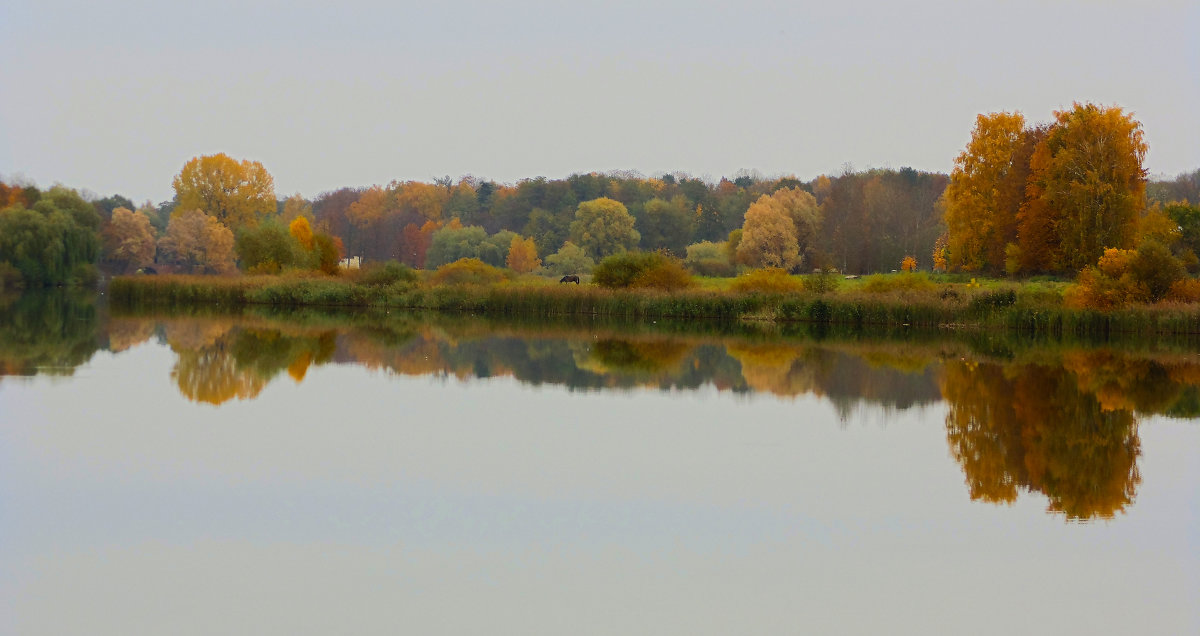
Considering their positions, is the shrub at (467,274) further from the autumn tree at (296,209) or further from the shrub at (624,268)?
the autumn tree at (296,209)

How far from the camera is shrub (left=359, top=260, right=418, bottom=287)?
39344mm

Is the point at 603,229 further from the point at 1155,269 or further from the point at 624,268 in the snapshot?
the point at 1155,269

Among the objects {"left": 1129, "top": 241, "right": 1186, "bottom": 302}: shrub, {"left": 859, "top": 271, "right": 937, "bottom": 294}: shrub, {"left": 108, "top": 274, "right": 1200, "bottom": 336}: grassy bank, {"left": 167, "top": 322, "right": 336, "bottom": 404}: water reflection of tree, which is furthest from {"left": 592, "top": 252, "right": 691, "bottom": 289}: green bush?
{"left": 1129, "top": 241, "right": 1186, "bottom": 302}: shrub

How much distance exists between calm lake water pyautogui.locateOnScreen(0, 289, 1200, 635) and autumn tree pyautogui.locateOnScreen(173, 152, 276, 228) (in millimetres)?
53555

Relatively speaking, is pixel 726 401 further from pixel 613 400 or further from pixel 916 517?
pixel 916 517

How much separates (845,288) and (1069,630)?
3043 cm

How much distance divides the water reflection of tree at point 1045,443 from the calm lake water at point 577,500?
0.05m

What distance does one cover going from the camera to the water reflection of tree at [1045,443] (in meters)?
8.80

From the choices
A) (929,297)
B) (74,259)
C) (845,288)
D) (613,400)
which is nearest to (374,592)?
(613,400)

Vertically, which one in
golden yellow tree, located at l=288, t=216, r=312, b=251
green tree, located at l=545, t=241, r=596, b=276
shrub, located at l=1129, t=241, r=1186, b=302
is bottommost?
green tree, located at l=545, t=241, r=596, b=276

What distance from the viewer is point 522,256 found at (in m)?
68.8

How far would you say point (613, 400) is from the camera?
45.3 ft

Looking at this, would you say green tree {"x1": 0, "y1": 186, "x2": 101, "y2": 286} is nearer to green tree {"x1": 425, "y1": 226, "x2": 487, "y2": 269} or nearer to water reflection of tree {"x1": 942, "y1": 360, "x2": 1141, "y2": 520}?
green tree {"x1": 425, "y1": 226, "x2": 487, "y2": 269}

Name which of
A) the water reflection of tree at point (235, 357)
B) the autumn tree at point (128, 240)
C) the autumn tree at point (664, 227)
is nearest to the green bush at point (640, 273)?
the water reflection of tree at point (235, 357)
